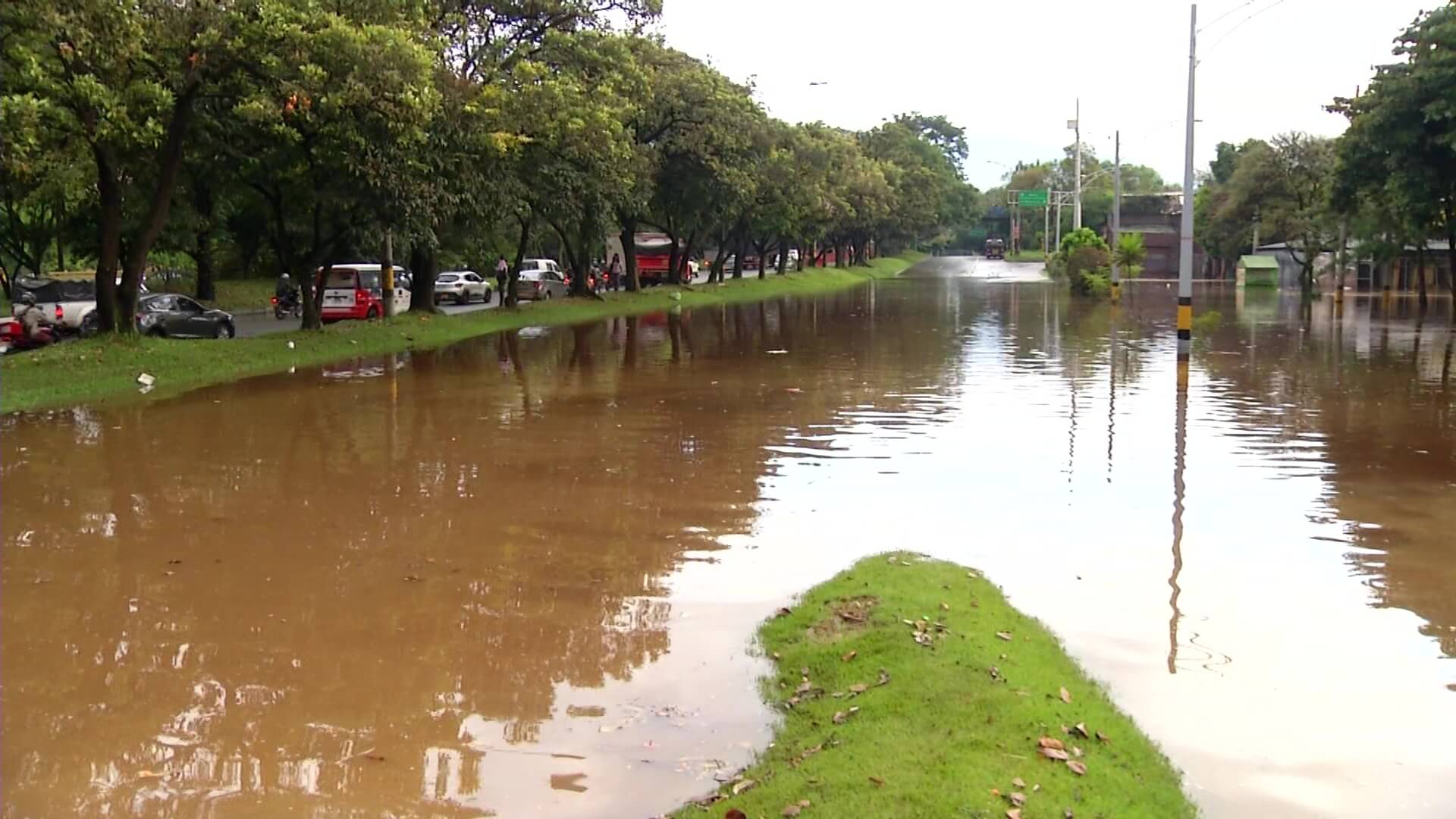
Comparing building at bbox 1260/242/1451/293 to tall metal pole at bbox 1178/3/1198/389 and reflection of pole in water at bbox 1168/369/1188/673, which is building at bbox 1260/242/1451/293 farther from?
reflection of pole in water at bbox 1168/369/1188/673

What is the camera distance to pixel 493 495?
10.8m

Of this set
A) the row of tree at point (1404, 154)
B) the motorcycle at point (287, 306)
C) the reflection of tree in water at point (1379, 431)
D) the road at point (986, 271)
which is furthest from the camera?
the road at point (986, 271)

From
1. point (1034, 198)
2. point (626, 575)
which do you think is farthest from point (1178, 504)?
point (1034, 198)

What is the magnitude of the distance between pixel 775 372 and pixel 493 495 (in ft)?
35.7

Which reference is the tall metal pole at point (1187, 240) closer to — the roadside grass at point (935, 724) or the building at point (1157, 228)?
the roadside grass at point (935, 724)

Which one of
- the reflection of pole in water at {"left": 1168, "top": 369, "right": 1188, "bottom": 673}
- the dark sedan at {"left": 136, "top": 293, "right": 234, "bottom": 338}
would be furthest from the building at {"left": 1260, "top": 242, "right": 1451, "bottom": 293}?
the dark sedan at {"left": 136, "top": 293, "right": 234, "bottom": 338}

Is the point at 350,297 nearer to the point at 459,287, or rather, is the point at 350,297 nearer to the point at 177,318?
the point at 177,318

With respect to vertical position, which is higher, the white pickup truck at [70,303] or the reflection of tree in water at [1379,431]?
the white pickup truck at [70,303]

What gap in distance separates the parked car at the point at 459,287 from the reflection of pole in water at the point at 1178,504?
3160cm

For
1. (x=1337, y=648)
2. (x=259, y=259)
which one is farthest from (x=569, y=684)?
(x=259, y=259)

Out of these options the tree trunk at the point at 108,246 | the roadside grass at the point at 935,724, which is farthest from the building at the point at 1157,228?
the roadside grass at the point at 935,724

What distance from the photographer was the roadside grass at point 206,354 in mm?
17344

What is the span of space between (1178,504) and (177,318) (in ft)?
71.2

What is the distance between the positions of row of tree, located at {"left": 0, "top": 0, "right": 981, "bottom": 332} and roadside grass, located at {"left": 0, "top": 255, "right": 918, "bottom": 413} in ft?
4.21
